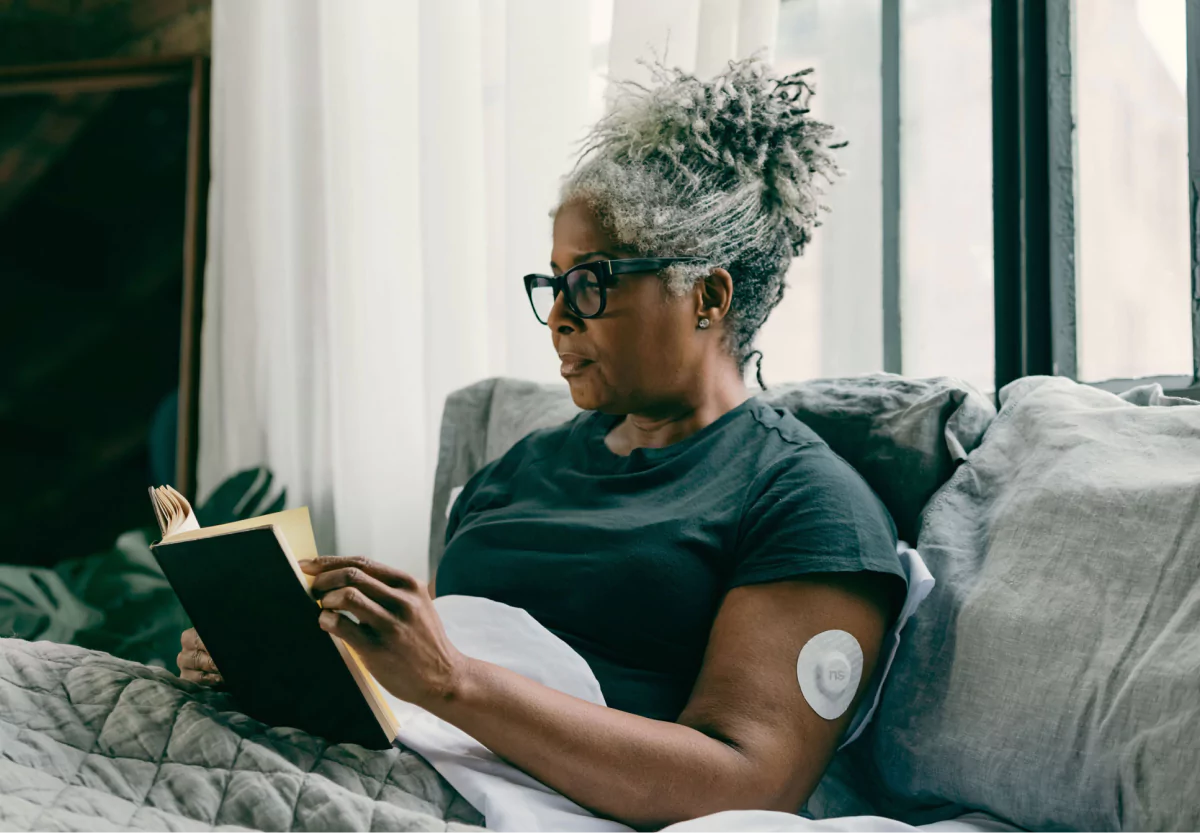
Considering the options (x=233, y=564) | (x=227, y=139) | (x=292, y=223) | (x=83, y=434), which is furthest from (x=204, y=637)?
(x=83, y=434)

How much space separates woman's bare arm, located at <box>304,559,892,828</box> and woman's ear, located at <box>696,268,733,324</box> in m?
0.35

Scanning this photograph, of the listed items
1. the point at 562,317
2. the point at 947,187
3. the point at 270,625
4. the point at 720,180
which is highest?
the point at 947,187

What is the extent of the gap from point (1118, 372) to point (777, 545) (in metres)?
0.93

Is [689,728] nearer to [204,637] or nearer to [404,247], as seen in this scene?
[204,637]

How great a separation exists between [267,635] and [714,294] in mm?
608

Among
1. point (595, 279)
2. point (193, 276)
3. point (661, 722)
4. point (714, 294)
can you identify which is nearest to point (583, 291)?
point (595, 279)

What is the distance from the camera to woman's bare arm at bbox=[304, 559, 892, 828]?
0.72 meters

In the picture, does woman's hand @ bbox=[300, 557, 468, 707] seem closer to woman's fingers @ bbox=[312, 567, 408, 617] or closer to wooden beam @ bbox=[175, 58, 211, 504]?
woman's fingers @ bbox=[312, 567, 408, 617]

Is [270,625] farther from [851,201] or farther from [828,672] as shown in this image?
[851,201]

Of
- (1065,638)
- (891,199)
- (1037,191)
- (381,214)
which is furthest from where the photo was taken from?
(381,214)

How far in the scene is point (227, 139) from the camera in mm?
2314

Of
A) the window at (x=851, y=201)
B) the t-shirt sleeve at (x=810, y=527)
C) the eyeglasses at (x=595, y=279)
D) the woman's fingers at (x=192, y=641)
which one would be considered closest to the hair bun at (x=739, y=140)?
the eyeglasses at (x=595, y=279)

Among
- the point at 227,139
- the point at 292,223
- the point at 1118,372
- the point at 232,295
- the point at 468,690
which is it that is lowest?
the point at 468,690

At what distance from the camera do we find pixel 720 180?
3.70 feet
